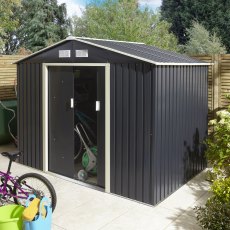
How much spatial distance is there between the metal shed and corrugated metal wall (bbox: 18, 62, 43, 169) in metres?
0.02

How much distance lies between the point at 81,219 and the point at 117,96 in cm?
194

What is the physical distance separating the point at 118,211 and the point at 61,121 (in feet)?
7.05

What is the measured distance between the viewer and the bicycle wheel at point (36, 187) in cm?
500

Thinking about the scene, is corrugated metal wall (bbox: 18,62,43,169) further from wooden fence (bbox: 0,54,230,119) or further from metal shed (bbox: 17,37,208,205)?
wooden fence (bbox: 0,54,230,119)

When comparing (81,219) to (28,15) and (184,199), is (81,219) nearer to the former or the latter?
(184,199)

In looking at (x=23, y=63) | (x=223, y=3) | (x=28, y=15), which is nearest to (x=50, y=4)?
(x=28, y=15)

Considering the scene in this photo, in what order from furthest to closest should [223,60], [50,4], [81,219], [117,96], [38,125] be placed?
[50,4]
[223,60]
[38,125]
[117,96]
[81,219]

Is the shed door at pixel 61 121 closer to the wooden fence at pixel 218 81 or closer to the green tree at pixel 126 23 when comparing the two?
the wooden fence at pixel 218 81

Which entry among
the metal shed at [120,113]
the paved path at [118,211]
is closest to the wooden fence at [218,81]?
the metal shed at [120,113]

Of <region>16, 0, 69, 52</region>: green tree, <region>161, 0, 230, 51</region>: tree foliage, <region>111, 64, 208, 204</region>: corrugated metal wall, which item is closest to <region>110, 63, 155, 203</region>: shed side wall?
<region>111, 64, 208, 204</region>: corrugated metal wall

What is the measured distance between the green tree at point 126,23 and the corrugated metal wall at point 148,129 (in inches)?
598

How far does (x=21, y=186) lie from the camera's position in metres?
5.32

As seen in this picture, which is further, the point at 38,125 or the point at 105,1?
the point at 105,1

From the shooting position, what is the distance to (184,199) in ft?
19.1
